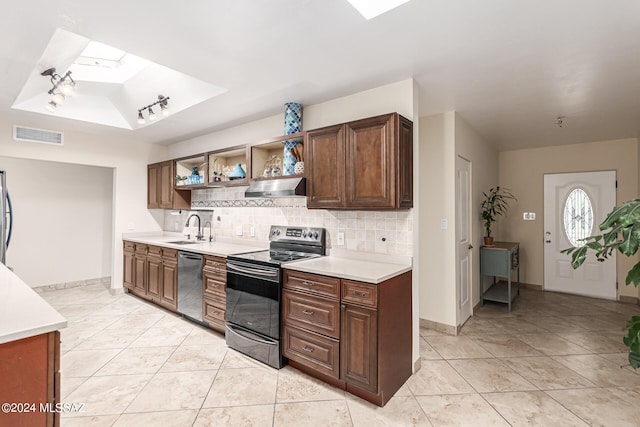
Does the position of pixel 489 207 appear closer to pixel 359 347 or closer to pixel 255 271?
pixel 359 347

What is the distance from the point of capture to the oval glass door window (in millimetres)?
4957

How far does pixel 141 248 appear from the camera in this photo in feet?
14.6

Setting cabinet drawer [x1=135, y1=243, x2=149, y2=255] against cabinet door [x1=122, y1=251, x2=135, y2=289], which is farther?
cabinet door [x1=122, y1=251, x2=135, y2=289]

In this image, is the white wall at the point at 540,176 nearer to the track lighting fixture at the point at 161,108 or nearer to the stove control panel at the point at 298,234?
the stove control panel at the point at 298,234

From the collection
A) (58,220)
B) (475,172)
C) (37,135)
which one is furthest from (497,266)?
(58,220)

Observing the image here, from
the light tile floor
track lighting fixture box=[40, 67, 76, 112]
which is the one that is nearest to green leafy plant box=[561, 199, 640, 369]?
the light tile floor

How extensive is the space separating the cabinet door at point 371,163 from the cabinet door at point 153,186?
145 inches

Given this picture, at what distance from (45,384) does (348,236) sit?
2.29 metres

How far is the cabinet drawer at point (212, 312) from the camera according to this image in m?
3.24

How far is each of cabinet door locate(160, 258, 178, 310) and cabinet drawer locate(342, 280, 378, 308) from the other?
2.49m

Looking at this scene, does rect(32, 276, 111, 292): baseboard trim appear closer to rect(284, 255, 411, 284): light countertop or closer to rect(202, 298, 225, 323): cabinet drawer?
rect(202, 298, 225, 323): cabinet drawer

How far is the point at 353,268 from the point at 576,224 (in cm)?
471

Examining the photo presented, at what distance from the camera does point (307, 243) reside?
322 centimetres

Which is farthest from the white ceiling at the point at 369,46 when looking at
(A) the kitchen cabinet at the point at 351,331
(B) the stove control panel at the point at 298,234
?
(A) the kitchen cabinet at the point at 351,331
